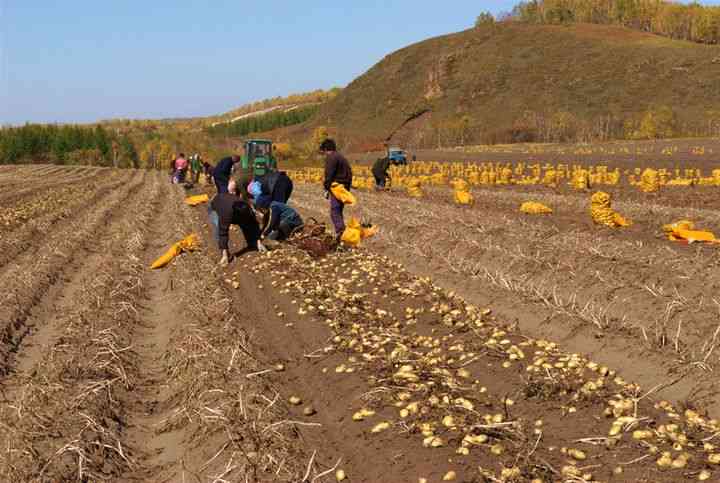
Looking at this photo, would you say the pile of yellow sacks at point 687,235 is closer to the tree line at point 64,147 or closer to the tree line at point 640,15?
the tree line at point 64,147

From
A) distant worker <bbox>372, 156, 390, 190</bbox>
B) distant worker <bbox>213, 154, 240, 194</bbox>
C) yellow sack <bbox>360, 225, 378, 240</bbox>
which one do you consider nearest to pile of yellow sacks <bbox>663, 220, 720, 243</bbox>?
yellow sack <bbox>360, 225, 378, 240</bbox>

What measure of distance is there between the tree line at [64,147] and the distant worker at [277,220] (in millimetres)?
88496

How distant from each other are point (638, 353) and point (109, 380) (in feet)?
17.3

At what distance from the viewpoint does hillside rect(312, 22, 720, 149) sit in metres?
88.8

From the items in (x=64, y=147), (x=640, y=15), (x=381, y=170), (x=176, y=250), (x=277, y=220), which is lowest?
(x=176, y=250)

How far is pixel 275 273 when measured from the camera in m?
10.8

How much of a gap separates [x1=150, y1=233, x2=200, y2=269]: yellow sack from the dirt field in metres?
0.52

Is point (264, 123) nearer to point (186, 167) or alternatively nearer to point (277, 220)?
point (186, 167)

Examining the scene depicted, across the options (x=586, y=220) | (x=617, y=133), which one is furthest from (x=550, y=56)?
(x=586, y=220)

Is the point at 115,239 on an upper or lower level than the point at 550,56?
lower

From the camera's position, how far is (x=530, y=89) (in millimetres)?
108562

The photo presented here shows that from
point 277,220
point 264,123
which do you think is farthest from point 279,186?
point 264,123

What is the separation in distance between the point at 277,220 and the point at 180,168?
77.3 feet

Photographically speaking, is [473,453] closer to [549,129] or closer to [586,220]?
[586,220]
